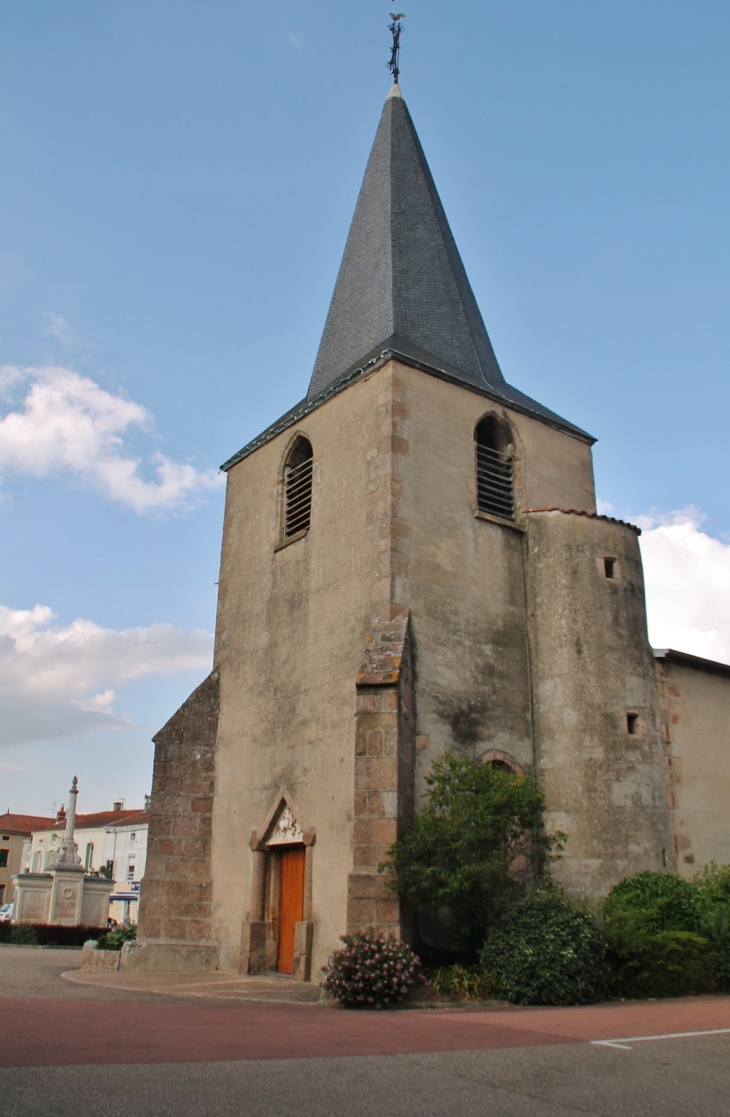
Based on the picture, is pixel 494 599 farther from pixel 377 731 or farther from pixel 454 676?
pixel 377 731

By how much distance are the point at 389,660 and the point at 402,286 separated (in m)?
8.06

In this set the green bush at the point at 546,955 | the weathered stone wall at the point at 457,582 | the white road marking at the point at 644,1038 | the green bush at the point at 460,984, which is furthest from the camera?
the weathered stone wall at the point at 457,582

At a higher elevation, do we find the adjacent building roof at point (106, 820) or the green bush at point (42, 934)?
the adjacent building roof at point (106, 820)

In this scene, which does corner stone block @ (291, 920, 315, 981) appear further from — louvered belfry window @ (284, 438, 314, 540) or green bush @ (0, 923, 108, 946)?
green bush @ (0, 923, 108, 946)

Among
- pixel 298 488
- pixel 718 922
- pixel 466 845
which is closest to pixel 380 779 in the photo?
pixel 466 845

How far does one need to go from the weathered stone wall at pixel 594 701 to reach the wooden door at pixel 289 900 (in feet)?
11.9

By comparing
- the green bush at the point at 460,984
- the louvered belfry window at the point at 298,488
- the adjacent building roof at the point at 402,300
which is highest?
the adjacent building roof at the point at 402,300

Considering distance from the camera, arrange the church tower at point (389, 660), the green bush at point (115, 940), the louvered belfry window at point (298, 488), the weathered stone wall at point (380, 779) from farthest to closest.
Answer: the louvered belfry window at point (298, 488), the green bush at point (115, 940), the church tower at point (389, 660), the weathered stone wall at point (380, 779)

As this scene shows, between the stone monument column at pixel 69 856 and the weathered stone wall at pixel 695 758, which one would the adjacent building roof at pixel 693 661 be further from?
the stone monument column at pixel 69 856

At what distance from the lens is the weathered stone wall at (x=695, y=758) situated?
43.7ft

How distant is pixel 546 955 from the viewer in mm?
9781

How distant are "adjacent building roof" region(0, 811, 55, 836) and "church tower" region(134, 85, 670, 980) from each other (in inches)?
2216

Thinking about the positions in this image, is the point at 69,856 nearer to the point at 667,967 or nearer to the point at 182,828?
the point at 182,828

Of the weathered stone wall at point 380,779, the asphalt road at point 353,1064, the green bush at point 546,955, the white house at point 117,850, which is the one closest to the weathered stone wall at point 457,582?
the weathered stone wall at point 380,779
